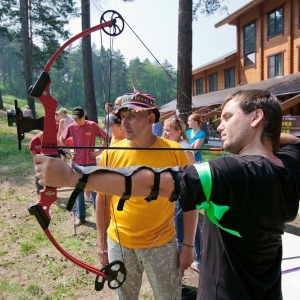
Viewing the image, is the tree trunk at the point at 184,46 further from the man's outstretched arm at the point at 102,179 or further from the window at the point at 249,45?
the window at the point at 249,45

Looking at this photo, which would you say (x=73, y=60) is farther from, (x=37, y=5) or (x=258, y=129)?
(x=258, y=129)

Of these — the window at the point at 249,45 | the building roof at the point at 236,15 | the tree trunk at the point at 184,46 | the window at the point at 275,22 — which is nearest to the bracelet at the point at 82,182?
the tree trunk at the point at 184,46

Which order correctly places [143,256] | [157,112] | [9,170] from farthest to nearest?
[9,170] < [157,112] < [143,256]

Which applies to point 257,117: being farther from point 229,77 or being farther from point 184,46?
point 229,77

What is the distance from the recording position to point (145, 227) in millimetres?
1884

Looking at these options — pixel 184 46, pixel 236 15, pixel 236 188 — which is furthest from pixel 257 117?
pixel 236 15

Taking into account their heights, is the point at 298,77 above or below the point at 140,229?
above

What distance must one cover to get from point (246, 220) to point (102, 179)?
502 mm

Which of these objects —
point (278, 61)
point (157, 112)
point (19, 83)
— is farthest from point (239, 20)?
point (19, 83)

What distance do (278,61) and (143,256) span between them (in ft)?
54.3

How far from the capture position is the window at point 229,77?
19784 millimetres

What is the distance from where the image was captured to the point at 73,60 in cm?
7044

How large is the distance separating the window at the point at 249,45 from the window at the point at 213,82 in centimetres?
327

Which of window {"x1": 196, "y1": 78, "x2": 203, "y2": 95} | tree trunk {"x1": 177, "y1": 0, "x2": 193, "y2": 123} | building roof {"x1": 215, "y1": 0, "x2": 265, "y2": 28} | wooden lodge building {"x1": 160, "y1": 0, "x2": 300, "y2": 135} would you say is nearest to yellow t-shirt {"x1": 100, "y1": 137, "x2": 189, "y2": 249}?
tree trunk {"x1": 177, "y1": 0, "x2": 193, "y2": 123}
